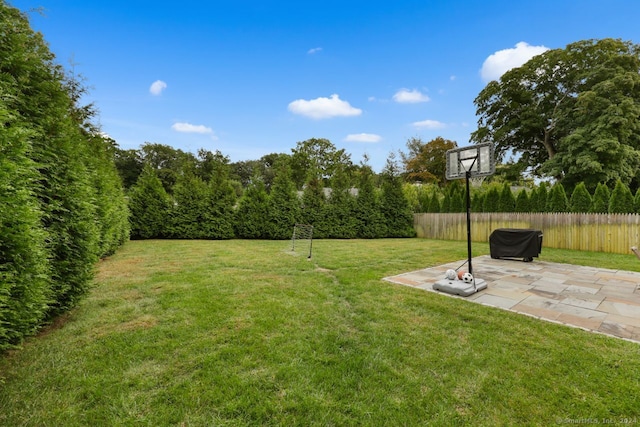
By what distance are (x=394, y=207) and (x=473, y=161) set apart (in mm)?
9059

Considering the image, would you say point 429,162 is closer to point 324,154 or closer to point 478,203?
point 324,154

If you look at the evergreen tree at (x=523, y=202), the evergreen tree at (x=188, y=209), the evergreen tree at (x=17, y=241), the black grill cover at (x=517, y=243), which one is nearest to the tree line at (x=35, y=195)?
the evergreen tree at (x=17, y=241)

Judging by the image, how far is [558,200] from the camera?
31.6ft

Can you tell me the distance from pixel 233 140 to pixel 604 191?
1514 cm

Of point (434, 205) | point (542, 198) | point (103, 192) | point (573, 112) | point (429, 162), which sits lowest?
point (434, 205)

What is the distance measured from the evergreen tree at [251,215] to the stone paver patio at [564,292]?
7.51 meters

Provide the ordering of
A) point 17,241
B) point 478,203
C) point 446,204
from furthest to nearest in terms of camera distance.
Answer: point 446,204 < point 478,203 < point 17,241

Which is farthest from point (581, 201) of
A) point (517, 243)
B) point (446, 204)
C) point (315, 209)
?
point (315, 209)

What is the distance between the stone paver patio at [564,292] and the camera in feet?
9.25

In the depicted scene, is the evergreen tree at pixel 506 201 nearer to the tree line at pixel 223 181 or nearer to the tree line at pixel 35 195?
the tree line at pixel 223 181

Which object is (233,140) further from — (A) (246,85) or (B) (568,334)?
(B) (568,334)

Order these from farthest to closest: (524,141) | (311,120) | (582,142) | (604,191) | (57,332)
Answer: (311,120), (524,141), (582,142), (604,191), (57,332)

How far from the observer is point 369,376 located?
6.02 ft

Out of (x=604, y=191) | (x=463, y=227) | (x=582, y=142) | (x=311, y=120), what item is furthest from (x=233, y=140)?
(x=582, y=142)
